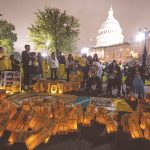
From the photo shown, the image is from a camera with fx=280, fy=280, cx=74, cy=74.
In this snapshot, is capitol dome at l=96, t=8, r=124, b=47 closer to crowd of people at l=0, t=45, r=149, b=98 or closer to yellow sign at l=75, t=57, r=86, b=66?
yellow sign at l=75, t=57, r=86, b=66

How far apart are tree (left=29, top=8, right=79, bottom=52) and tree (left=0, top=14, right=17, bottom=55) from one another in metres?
7.97

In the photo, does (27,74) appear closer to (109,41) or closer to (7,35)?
(7,35)

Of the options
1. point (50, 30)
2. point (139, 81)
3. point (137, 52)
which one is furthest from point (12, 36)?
point (139, 81)

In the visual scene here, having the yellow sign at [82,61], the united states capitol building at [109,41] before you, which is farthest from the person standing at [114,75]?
the united states capitol building at [109,41]

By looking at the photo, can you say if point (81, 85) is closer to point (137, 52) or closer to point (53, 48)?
point (53, 48)

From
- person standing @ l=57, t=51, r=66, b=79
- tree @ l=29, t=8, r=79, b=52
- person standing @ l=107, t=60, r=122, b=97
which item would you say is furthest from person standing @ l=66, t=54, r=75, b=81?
tree @ l=29, t=8, r=79, b=52

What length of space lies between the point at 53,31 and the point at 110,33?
284ft

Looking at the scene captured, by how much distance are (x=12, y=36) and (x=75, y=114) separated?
2451 inches

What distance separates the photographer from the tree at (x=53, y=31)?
51.8 metres

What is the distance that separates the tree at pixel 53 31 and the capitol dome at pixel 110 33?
81.9 m

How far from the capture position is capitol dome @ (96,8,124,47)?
13575 cm

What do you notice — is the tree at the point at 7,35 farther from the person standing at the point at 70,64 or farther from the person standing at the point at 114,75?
the person standing at the point at 114,75

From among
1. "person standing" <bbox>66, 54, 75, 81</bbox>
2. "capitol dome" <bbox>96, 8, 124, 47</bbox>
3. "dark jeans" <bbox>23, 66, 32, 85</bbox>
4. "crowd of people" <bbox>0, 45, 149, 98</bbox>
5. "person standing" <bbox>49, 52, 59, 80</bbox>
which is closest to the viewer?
"crowd of people" <bbox>0, 45, 149, 98</bbox>

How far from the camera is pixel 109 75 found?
15266 millimetres
